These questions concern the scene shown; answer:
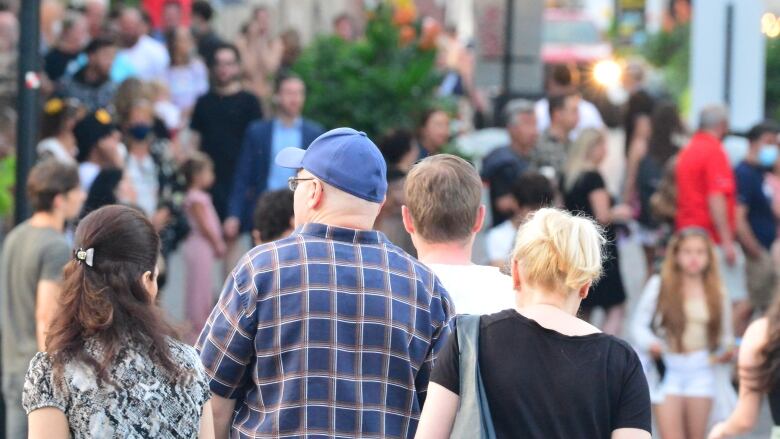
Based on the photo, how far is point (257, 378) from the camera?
428 centimetres

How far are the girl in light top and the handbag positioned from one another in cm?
470

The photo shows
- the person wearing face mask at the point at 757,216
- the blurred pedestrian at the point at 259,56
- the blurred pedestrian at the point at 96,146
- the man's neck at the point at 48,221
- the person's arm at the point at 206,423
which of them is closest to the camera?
the person's arm at the point at 206,423

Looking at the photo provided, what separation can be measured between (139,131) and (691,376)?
493 centimetres

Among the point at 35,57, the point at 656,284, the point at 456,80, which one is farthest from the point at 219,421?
the point at 456,80

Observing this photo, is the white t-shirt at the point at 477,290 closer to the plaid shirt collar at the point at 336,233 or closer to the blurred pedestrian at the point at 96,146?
the plaid shirt collar at the point at 336,233

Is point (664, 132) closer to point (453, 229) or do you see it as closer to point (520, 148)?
point (520, 148)

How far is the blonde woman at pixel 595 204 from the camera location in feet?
35.5

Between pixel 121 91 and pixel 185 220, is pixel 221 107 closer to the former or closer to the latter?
pixel 121 91

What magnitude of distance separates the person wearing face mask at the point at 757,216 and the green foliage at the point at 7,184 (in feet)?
19.7

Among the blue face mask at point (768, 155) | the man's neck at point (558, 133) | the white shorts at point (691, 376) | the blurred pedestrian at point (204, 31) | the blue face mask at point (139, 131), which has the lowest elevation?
the white shorts at point (691, 376)

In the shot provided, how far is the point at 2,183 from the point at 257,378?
5.22m

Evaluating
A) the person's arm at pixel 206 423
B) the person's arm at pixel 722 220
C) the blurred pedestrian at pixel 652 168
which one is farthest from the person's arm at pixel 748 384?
the blurred pedestrian at pixel 652 168

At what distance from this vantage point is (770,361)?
5.65 m

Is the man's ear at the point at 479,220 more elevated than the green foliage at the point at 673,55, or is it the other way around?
the green foliage at the point at 673,55
